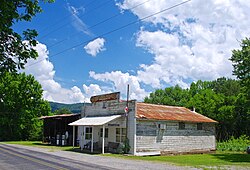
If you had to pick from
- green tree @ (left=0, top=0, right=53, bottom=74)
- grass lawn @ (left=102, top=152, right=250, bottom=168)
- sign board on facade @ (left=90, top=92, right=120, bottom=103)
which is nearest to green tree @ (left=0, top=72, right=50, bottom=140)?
sign board on facade @ (left=90, top=92, right=120, bottom=103)

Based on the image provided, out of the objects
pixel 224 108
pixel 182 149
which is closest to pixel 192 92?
pixel 224 108

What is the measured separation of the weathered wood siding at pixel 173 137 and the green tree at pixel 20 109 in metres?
32.1

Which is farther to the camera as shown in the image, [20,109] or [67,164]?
[20,109]

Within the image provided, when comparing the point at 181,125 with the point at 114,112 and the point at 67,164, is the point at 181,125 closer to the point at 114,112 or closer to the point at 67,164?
the point at 114,112

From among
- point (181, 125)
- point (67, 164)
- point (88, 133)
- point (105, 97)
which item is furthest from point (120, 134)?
point (67, 164)

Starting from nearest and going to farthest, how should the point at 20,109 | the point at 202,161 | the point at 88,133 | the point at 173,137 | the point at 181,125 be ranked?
the point at 202,161 → the point at 173,137 → the point at 181,125 → the point at 88,133 → the point at 20,109

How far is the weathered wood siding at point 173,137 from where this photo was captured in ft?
84.5

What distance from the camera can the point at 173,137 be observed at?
2800cm

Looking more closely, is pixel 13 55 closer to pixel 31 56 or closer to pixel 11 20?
pixel 31 56

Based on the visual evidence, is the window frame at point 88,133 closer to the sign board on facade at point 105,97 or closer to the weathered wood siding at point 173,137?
the sign board on facade at point 105,97

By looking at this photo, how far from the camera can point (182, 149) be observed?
28812 millimetres

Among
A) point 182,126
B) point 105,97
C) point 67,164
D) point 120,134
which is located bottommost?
point 67,164

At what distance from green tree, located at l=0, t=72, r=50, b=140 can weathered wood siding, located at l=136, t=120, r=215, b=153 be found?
32.1m

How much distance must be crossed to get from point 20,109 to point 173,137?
115 feet
